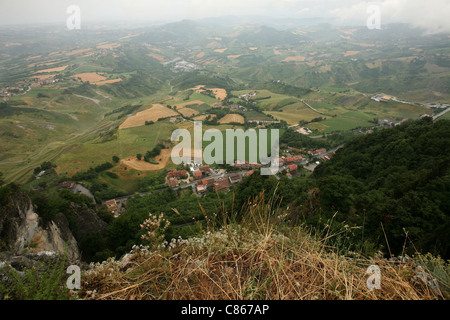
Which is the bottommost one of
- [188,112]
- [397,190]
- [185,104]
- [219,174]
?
[219,174]

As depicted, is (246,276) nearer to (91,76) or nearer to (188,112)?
(188,112)

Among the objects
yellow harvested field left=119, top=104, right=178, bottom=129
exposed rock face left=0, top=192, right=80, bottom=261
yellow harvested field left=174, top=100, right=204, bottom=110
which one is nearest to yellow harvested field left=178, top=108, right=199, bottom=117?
yellow harvested field left=119, top=104, right=178, bottom=129

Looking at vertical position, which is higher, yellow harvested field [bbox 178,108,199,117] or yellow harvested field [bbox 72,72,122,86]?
yellow harvested field [bbox 72,72,122,86]

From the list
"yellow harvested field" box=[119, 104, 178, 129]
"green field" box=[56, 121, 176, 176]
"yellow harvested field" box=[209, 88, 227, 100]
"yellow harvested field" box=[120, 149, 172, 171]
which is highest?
"yellow harvested field" box=[209, 88, 227, 100]

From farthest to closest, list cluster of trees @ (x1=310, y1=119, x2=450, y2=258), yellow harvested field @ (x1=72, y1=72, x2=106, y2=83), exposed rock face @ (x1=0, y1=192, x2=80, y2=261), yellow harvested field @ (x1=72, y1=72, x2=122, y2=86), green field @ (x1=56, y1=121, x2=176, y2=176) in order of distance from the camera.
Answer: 1. yellow harvested field @ (x1=72, y1=72, x2=106, y2=83)
2. yellow harvested field @ (x1=72, y1=72, x2=122, y2=86)
3. green field @ (x1=56, y1=121, x2=176, y2=176)
4. exposed rock face @ (x1=0, y1=192, x2=80, y2=261)
5. cluster of trees @ (x1=310, y1=119, x2=450, y2=258)

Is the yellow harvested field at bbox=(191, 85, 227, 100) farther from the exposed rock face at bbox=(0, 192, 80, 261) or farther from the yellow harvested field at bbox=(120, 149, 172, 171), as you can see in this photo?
the exposed rock face at bbox=(0, 192, 80, 261)

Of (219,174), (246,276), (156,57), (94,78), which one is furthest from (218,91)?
(156,57)
